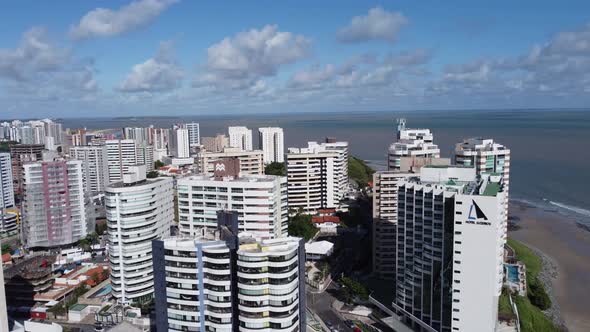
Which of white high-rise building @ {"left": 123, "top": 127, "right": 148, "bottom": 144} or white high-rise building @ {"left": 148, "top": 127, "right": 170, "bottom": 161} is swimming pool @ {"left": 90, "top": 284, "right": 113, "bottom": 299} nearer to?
white high-rise building @ {"left": 148, "top": 127, "right": 170, "bottom": 161}

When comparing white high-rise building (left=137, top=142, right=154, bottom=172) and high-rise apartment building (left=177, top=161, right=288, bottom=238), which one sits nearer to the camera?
high-rise apartment building (left=177, top=161, right=288, bottom=238)

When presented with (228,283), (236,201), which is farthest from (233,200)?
(228,283)

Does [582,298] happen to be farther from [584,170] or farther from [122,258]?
[584,170]

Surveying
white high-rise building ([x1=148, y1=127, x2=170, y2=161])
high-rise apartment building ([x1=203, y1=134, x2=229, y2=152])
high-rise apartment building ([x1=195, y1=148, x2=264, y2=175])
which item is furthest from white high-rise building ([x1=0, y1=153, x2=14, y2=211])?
white high-rise building ([x1=148, y1=127, x2=170, y2=161])

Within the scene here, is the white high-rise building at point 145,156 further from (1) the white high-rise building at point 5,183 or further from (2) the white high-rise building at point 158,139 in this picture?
(2) the white high-rise building at point 158,139

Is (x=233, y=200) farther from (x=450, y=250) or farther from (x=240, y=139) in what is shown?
(x=240, y=139)

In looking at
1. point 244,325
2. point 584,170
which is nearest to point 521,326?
point 244,325

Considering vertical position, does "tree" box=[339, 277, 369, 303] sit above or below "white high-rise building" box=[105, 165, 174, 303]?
below

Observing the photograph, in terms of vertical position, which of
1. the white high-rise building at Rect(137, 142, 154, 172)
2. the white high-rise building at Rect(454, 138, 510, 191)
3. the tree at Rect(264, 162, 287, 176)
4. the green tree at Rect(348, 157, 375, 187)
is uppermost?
the white high-rise building at Rect(454, 138, 510, 191)
